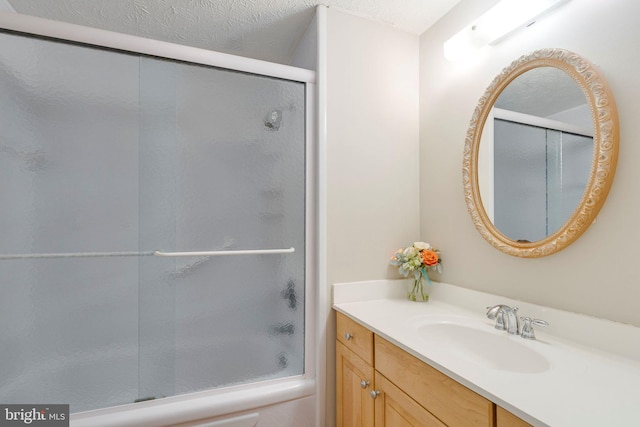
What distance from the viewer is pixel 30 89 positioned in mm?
1181

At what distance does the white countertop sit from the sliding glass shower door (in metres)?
0.54

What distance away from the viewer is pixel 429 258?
1.56 m

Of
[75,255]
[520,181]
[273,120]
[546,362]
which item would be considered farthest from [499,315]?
[75,255]

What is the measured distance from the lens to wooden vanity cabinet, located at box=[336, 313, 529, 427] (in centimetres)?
78

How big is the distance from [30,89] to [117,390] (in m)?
1.26

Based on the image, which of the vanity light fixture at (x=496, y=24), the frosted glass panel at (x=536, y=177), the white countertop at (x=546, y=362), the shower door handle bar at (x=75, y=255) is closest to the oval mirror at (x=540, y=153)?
the frosted glass panel at (x=536, y=177)

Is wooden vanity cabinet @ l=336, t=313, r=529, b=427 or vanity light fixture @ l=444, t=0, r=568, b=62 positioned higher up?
vanity light fixture @ l=444, t=0, r=568, b=62

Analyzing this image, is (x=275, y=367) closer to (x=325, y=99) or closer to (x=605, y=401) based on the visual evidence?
(x=605, y=401)

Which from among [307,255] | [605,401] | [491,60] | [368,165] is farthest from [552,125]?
[307,255]

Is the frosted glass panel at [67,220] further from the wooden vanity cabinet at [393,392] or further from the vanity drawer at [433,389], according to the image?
the vanity drawer at [433,389]

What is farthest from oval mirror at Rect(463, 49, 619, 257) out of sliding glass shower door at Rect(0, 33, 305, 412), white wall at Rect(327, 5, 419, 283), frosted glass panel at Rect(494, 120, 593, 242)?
sliding glass shower door at Rect(0, 33, 305, 412)

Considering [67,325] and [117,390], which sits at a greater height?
[67,325]

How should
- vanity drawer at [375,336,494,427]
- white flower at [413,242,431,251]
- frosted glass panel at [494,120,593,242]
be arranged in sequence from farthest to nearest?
1. white flower at [413,242,431,251]
2. frosted glass panel at [494,120,593,242]
3. vanity drawer at [375,336,494,427]

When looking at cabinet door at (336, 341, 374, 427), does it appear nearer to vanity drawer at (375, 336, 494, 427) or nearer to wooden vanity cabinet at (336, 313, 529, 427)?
wooden vanity cabinet at (336, 313, 529, 427)
